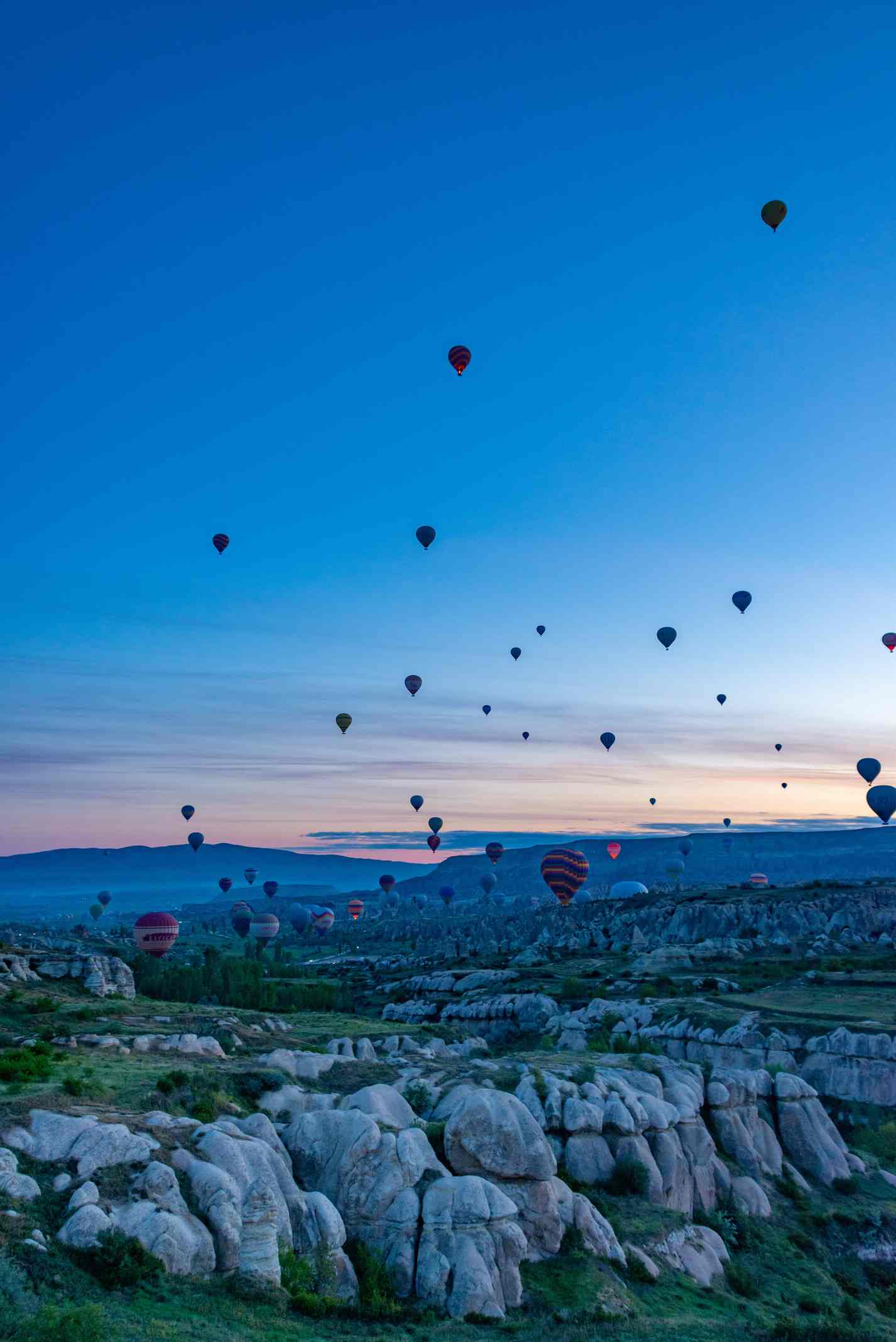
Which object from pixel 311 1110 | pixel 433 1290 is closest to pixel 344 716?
pixel 311 1110

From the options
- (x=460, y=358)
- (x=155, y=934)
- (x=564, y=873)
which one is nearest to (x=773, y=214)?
(x=460, y=358)

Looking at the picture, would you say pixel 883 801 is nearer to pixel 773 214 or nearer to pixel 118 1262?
pixel 773 214

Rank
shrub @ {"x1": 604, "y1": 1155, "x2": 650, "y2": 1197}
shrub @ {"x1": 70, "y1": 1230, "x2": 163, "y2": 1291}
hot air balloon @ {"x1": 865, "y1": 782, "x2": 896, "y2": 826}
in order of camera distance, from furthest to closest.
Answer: hot air balloon @ {"x1": 865, "y1": 782, "x2": 896, "y2": 826}
shrub @ {"x1": 604, "y1": 1155, "x2": 650, "y2": 1197}
shrub @ {"x1": 70, "y1": 1230, "x2": 163, "y2": 1291}

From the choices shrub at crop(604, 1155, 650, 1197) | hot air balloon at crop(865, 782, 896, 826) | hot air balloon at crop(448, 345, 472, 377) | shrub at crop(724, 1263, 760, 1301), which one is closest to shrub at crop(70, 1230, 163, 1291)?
shrub at crop(604, 1155, 650, 1197)

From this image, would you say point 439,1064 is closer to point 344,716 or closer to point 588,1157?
point 588,1157

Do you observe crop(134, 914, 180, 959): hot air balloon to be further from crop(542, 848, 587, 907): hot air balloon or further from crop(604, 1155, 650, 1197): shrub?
crop(542, 848, 587, 907): hot air balloon

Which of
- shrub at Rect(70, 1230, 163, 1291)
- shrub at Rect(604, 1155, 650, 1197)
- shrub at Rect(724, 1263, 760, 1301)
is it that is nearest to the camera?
shrub at Rect(70, 1230, 163, 1291)
